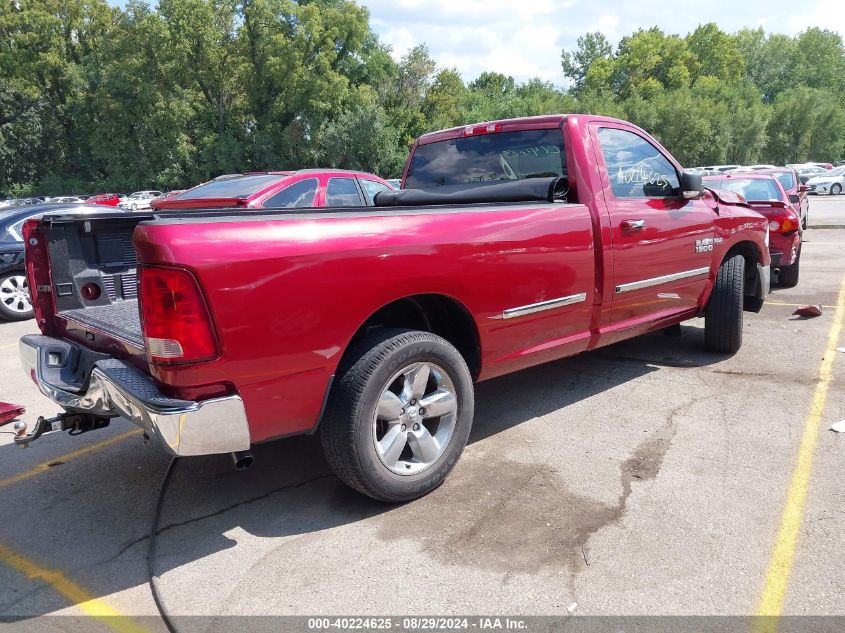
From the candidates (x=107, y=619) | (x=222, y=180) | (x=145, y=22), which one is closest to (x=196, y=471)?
(x=107, y=619)

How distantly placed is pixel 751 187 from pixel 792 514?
8.46 m

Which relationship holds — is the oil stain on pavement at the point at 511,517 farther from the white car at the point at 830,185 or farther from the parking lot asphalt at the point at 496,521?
the white car at the point at 830,185

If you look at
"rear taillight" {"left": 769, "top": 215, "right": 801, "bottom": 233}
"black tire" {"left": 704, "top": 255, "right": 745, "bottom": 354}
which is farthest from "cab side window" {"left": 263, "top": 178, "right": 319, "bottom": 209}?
"rear taillight" {"left": 769, "top": 215, "right": 801, "bottom": 233}

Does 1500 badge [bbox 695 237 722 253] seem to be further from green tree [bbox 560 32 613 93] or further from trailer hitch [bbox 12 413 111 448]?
green tree [bbox 560 32 613 93]

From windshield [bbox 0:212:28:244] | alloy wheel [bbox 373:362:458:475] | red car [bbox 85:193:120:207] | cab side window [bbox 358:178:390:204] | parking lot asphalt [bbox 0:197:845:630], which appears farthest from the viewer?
red car [bbox 85:193:120:207]

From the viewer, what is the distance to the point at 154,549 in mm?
3049

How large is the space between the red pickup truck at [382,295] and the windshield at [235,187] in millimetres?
2999

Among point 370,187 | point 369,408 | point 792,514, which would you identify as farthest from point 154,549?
point 370,187

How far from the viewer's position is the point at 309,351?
288 centimetres

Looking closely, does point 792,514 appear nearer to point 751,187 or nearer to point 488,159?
point 488,159

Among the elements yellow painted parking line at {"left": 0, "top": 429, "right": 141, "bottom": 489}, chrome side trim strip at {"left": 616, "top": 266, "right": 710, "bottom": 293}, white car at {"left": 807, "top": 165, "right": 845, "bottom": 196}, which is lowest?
white car at {"left": 807, "top": 165, "right": 845, "bottom": 196}

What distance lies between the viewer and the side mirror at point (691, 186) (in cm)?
488

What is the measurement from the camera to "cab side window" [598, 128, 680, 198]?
4562 millimetres

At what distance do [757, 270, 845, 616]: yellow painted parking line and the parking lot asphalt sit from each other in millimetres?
12
